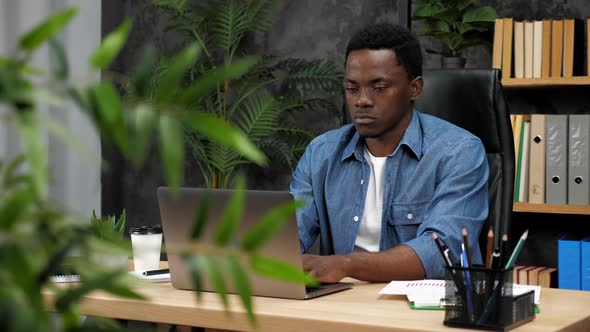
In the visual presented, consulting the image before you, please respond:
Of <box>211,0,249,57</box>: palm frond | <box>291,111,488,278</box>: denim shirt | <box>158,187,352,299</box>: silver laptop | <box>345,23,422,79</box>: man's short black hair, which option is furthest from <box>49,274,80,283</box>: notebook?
<box>211,0,249,57</box>: palm frond

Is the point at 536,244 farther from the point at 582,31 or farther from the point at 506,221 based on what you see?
the point at 506,221

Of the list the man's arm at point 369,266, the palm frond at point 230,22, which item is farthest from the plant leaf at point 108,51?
the palm frond at point 230,22

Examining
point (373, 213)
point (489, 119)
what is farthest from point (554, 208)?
point (373, 213)

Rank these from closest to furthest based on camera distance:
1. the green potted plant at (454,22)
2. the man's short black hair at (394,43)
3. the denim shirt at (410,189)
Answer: the denim shirt at (410,189)
the man's short black hair at (394,43)
the green potted plant at (454,22)

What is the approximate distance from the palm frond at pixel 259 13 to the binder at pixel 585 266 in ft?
5.18

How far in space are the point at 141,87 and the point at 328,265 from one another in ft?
4.49

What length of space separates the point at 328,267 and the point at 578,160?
1.63m

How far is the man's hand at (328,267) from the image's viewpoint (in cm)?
168

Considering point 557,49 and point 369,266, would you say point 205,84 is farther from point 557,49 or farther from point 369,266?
point 557,49

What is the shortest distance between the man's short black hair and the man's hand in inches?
26.8

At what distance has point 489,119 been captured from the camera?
2146mm

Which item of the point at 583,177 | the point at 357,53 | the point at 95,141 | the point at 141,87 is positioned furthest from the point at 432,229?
the point at 95,141

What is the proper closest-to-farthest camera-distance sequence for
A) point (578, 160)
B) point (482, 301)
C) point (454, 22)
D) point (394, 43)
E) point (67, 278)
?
point (482, 301) → point (67, 278) → point (394, 43) → point (578, 160) → point (454, 22)

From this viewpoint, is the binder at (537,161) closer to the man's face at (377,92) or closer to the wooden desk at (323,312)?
the man's face at (377,92)
